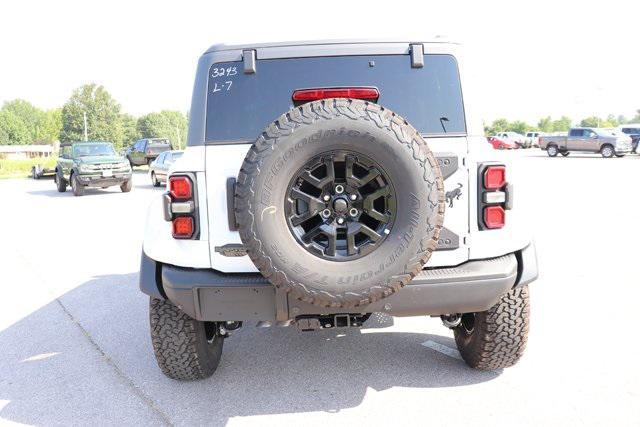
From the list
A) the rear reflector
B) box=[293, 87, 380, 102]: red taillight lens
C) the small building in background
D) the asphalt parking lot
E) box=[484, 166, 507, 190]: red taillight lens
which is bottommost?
the asphalt parking lot

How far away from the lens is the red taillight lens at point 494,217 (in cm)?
278

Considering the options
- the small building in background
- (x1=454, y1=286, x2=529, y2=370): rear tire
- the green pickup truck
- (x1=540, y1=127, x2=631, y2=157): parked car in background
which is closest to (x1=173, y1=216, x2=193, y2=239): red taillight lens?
(x1=454, y1=286, x2=529, y2=370): rear tire

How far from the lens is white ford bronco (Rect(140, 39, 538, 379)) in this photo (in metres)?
2.42

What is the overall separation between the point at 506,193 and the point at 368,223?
0.82m

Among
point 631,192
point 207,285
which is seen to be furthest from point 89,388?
point 631,192

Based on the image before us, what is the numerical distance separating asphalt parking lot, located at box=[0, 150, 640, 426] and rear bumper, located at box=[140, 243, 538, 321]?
0.43 meters

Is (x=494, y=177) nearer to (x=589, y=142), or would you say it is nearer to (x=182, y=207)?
(x=182, y=207)

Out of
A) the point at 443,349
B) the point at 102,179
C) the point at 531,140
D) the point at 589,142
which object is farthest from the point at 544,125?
the point at 443,349

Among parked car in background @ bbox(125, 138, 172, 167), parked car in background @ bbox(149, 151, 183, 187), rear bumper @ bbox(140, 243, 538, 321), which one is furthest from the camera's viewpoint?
parked car in background @ bbox(125, 138, 172, 167)

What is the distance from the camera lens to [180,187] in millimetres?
2783

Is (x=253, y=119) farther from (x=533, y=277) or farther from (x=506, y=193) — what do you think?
(x=533, y=277)

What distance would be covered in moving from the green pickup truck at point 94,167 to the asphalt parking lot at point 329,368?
11.3 metres

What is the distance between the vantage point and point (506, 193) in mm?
2799

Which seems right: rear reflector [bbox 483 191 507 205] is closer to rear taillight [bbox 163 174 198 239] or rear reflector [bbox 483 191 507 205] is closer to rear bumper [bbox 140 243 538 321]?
rear bumper [bbox 140 243 538 321]
